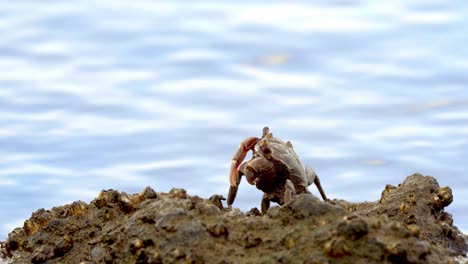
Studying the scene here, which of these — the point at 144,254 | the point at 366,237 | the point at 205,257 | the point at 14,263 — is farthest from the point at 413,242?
the point at 14,263

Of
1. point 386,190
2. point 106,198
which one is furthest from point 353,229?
point 386,190

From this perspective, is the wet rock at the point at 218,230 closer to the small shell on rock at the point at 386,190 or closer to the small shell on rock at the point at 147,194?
the small shell on rock at the point at 147,194

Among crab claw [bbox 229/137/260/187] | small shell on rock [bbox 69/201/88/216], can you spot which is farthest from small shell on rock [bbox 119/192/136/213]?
crab claw [bbox 229/137/260/187]

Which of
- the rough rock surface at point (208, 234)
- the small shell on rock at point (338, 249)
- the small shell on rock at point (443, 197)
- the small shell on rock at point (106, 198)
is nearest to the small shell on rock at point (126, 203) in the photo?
the rough rock surface at point (208, 234)

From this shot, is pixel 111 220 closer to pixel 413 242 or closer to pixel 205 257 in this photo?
pixel 205 257

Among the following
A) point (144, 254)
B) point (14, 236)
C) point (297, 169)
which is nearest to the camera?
point (144, 254)

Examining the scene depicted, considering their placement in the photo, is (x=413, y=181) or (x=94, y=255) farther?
(x=413, y=181)

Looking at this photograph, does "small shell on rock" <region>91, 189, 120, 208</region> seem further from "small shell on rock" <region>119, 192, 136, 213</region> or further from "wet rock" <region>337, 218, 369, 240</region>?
"wet rock" <region>337, 218, 369, 240</region>

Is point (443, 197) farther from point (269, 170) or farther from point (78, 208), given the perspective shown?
point (78, 208)
